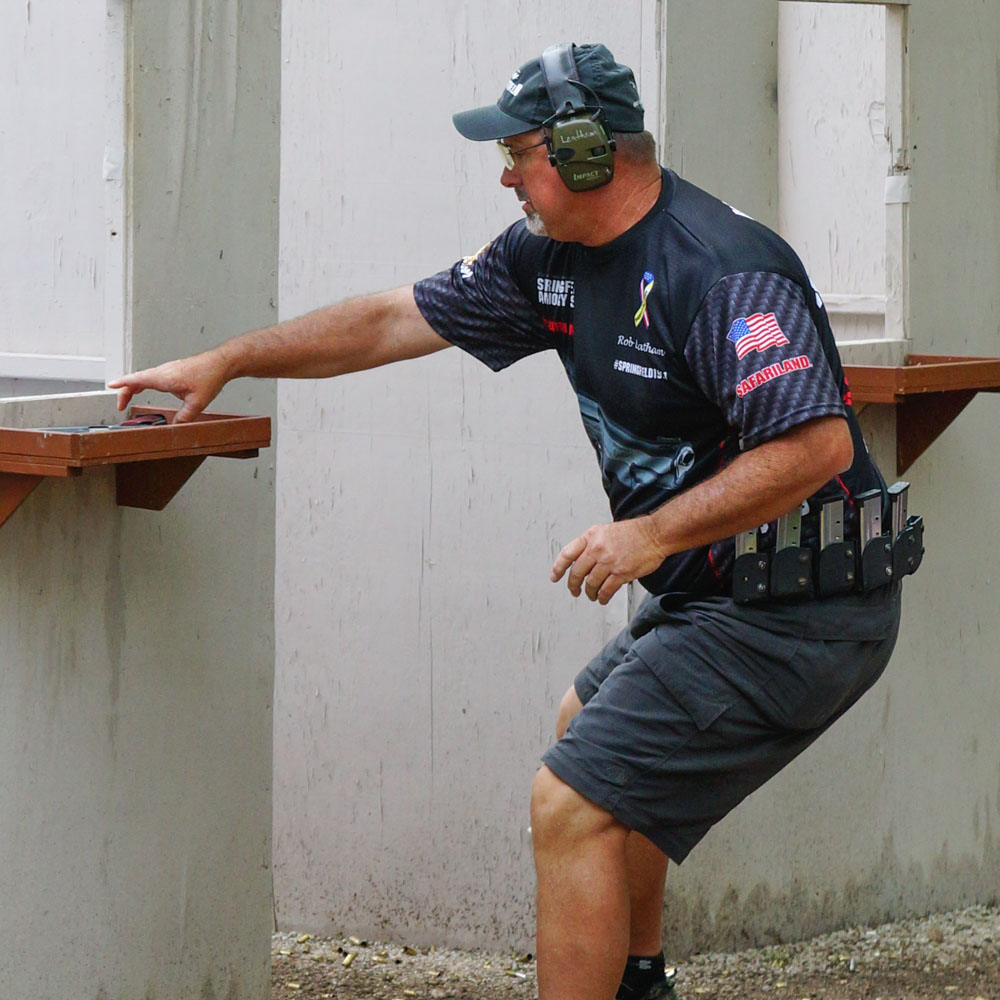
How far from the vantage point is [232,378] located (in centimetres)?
306

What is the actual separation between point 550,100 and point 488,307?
56 cm

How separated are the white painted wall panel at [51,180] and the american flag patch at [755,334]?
1403mm

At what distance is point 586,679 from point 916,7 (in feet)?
6.64

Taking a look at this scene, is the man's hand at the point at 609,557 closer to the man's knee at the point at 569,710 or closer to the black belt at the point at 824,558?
the black belt at the point at 824,558

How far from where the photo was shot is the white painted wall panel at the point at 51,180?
133 inches

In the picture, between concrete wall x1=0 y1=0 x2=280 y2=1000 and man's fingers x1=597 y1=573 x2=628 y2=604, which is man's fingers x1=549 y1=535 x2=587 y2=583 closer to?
man's fingers x1=597 y1=573 x2=628 y2=604

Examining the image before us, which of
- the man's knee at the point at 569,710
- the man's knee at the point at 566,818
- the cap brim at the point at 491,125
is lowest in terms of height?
the man's knee at the point at 566,818

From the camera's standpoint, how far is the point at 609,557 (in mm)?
2580

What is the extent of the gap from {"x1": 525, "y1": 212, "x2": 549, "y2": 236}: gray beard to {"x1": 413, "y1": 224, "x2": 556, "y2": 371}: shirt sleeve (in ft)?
0.81

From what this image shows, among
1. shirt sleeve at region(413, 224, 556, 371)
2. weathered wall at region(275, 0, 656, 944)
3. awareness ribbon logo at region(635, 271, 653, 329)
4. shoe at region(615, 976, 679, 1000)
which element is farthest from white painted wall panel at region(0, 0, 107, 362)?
shoe at region(615, 976, 679, 1000)

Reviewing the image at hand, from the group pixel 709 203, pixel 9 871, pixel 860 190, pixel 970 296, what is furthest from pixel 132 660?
pixel 860 190

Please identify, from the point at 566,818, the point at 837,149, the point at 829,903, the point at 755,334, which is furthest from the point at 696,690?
the point at 837,149

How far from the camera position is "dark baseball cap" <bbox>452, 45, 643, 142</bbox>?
2793 mm

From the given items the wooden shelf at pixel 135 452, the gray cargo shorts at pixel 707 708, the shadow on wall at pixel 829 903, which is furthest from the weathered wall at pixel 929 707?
the wooden shelf at pixel 135 452
